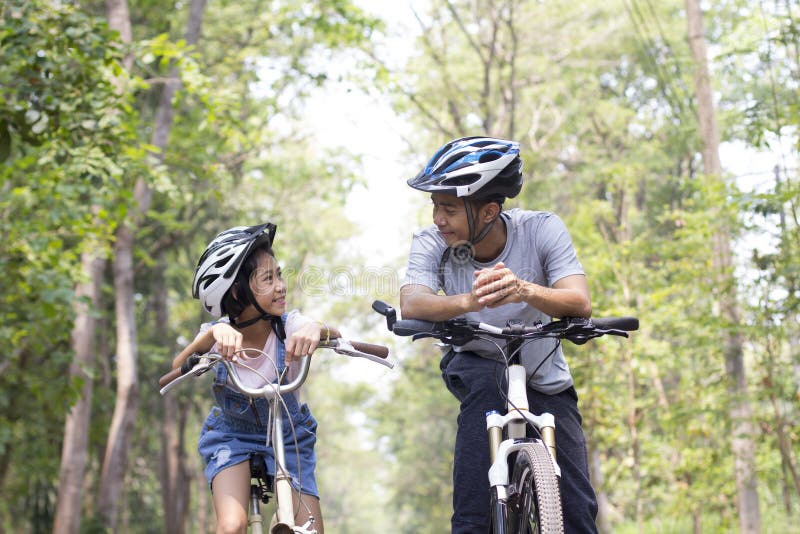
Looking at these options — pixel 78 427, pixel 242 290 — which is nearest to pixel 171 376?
pixel 242 290

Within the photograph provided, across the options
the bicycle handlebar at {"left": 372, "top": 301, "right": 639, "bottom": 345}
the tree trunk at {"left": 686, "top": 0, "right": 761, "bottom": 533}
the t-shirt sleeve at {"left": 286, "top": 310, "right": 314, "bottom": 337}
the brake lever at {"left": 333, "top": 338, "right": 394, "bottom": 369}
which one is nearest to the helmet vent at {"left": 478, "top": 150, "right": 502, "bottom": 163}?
the bicycle handlebar at {"left": 372, "top": 301, "right": 639, "bottom": 345}

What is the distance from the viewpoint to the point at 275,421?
172 inches

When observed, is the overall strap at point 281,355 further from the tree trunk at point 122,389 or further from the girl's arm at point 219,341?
the tree trunk at point 122,389

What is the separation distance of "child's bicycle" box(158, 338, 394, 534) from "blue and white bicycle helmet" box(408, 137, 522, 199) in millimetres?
776

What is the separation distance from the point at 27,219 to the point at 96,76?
4.77 meters

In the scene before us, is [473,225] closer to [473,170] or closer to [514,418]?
[473,170]

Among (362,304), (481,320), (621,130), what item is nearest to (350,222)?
(362,304)

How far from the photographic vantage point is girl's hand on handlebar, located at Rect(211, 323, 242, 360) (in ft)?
14.0

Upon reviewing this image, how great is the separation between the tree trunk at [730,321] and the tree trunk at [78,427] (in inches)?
331

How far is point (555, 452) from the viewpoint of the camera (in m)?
4.21

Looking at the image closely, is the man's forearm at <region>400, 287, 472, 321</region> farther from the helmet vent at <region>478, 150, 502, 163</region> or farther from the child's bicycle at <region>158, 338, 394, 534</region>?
the helmet vent at <region>478, 150, 502, 163</region>

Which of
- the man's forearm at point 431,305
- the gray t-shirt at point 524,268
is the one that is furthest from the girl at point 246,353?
the gray t-shirt at point 524,268

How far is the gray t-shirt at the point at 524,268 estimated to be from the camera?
14.6ft

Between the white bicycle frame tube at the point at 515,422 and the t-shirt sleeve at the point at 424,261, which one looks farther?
the t-shirt sleeve at the point at 424,261
